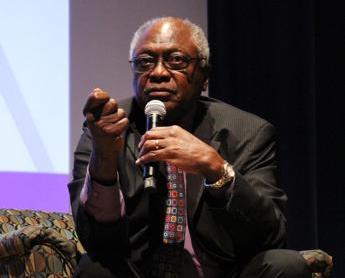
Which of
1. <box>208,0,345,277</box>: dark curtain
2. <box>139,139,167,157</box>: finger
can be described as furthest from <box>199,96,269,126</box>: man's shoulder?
<box>208,0,345,277</box>: dark curtain

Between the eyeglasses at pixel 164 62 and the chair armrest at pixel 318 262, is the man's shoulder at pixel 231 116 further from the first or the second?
the chair armrest at pixel 318 262

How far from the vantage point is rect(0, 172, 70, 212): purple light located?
2961mm

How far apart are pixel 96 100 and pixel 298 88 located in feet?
7.36

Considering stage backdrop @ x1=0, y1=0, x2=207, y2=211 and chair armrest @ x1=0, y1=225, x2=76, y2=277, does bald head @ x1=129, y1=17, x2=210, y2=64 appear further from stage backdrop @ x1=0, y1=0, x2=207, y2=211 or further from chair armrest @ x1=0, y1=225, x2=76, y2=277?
stage backdrop @ x1=0, y1=0, x2=207, y2=211

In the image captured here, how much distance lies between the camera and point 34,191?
3.04 meters

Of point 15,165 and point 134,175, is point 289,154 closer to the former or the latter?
point 15,165

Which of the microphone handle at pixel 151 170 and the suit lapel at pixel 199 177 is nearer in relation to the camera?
the microphone handle at pixel 151 170

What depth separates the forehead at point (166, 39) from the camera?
212 cm

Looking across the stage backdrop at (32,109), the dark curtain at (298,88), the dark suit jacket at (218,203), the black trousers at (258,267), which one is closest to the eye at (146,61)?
the dark suit jacket at (218,203)

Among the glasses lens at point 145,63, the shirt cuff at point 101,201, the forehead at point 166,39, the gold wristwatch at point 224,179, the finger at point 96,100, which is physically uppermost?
the forehead at point 166,39

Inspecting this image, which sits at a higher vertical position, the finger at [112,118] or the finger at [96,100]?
the finger at [96,100]

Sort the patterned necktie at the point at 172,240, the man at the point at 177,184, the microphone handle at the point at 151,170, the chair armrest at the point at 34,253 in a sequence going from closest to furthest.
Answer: the microphone handle at the point at 151,170
the man at the point at 177,184
the patterned necktie at the point at 172,240
the chair armrest at the point at 34,253

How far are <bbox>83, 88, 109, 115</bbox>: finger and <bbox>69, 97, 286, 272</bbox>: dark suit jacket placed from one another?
1.01 feet

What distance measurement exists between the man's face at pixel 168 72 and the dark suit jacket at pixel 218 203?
0.39ft
